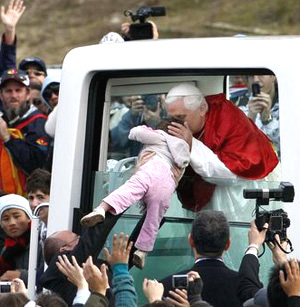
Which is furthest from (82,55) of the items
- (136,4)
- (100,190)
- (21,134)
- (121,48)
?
(136,4)

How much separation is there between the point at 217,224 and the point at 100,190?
2.43 feet

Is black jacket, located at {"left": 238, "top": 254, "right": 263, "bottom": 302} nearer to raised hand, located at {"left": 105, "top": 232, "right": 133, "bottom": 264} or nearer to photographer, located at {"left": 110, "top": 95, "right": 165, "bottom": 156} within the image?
raised hand, located at {"left": 105, "top": 232, "right": 133, "bottom": 264}

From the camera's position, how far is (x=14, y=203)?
27.1 ft

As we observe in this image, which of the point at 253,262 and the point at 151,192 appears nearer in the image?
the point at 253,262

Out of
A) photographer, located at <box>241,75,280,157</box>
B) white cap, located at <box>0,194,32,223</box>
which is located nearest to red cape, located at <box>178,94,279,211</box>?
photographer, located at <box>241,75,280,157</box>

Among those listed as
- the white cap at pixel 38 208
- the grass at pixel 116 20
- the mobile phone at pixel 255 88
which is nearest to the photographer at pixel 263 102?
the mobile phone at pixel 255 88

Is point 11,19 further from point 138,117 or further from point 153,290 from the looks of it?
point 153,290

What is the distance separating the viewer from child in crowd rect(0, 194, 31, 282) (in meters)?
8.23

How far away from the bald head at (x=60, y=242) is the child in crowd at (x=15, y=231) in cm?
200

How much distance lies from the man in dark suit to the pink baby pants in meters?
0.20

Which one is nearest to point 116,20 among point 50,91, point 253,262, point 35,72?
point 35,72

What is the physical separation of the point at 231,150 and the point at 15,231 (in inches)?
102

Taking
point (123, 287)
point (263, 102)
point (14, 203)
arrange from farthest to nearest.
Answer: point (263, 102) → point (14, 203) → point (123, 287)

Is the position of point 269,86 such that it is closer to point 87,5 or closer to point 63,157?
point 63,157
